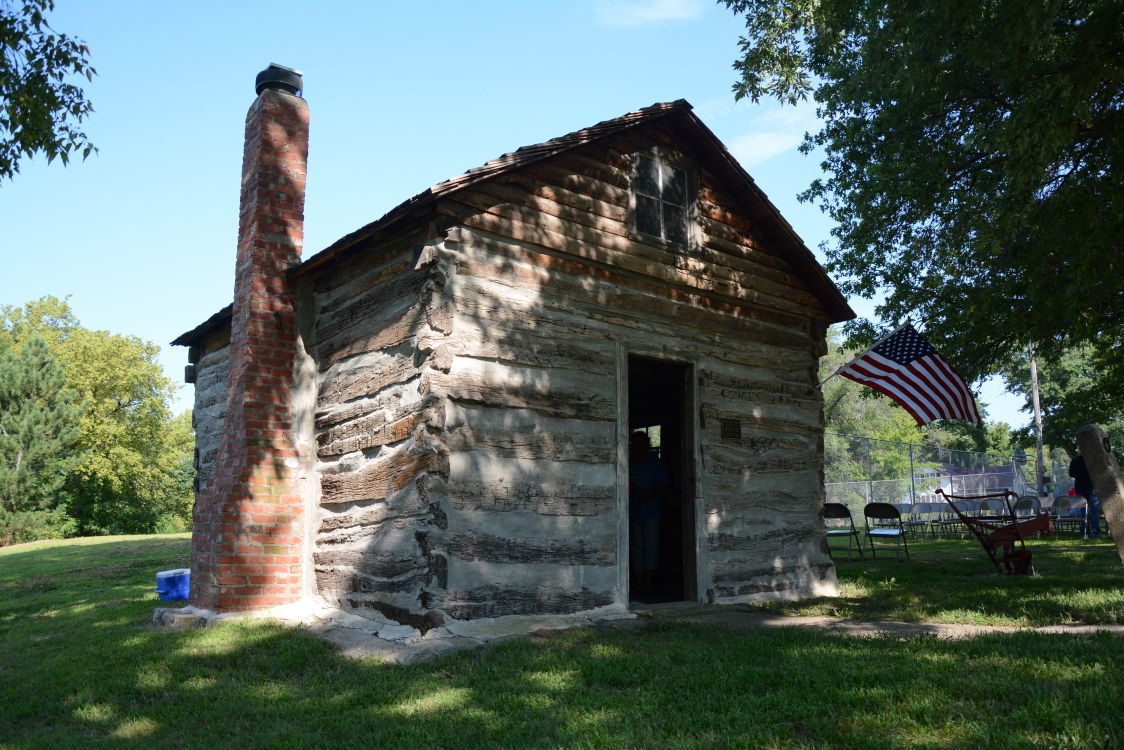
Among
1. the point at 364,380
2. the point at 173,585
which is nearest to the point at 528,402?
the point at 364,380

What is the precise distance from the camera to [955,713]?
4094mm

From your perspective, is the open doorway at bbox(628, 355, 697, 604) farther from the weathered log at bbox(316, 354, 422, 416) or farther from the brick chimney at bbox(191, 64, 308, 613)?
the brick chimney at bbox(191, 64, 308, 613)

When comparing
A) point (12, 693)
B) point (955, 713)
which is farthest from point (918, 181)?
point (12, 693)

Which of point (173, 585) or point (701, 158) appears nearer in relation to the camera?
point (173, 585)

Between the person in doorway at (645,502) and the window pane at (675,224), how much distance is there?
2.70 m

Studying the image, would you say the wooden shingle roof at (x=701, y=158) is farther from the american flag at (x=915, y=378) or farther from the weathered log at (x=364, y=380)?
the weathered log at (x=364, y=380)

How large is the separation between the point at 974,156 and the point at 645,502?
8.55 m

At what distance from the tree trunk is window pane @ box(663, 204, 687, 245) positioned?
562 centimetres

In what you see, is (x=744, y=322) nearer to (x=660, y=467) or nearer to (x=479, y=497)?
(x=660, y=467)

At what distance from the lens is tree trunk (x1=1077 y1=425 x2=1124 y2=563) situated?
15.9 ft

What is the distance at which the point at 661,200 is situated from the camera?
9.80 metres

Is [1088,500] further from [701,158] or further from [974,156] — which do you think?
[701,158]

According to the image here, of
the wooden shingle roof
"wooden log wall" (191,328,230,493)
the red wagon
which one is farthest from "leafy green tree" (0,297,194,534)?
the red wagon

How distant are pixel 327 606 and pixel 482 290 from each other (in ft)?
12.1
